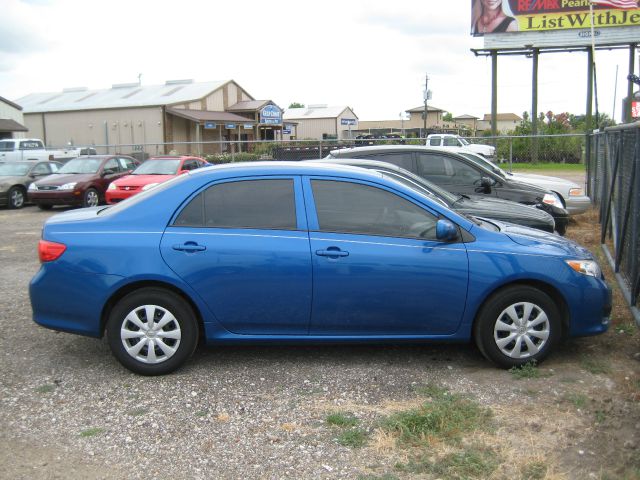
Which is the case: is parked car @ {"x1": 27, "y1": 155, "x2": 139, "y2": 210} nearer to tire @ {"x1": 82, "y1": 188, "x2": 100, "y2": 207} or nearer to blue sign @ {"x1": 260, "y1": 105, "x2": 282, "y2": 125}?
tire @ {"x1": 82, "y1": 188, "x2": 100, "y2": 207}

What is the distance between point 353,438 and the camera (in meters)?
3.89

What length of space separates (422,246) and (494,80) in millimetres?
29691

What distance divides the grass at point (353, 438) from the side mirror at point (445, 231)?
63.5 inches

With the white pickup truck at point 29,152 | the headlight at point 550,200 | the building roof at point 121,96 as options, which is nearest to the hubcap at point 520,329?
the headlight at point 550,200

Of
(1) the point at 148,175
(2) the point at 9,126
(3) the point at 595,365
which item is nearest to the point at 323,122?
(2) the point at 9,126

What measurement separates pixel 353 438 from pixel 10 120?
4662 centimetres

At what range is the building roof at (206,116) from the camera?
4466cm

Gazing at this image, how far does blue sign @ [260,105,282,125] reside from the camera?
52.0 m

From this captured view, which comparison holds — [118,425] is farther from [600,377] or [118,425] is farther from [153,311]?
[600,377]

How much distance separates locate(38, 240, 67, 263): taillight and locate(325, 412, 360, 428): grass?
7.85 feet

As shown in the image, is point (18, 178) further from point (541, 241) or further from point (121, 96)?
point (121, 96)

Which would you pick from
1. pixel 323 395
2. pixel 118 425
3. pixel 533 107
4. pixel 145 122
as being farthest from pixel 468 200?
pixel 145 122

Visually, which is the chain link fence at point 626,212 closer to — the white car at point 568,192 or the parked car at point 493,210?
the parked car at point 493,210

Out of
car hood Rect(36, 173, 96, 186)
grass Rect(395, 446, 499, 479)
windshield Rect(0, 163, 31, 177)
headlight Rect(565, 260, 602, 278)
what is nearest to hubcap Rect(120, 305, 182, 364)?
grass Rect(395, 446, 499, 479)
